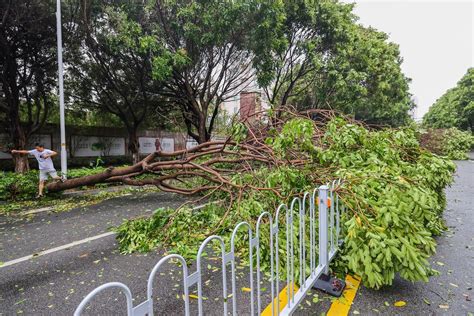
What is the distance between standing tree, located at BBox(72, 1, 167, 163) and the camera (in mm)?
8391

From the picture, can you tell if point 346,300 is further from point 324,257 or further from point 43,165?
point 43,165

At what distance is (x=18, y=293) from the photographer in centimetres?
274

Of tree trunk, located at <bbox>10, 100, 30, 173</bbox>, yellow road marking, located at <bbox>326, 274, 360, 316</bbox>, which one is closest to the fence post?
yellow road marking, located at <bbox>326, 274, 360, 316</bbox>

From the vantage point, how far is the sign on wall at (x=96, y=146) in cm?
1395

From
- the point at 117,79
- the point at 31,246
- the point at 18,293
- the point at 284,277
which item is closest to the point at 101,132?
the point at 117,79

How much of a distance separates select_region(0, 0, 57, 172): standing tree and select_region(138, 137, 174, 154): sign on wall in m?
5.84

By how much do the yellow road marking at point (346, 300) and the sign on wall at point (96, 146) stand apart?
579 inches

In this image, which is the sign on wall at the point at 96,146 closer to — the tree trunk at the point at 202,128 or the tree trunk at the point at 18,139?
the tree trunk at the point at 18,139

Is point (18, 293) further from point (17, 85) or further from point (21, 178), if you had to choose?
point (17, 85)

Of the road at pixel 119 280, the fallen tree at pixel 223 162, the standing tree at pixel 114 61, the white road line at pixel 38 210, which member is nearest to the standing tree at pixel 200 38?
the standing tree at pixel 114 61

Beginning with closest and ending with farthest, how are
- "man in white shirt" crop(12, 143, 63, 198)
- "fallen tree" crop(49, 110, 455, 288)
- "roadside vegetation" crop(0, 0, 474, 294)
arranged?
"fallen tree" crop(49, 110, 455, 288) → "roadside vegetation" crop(0, 0, 474, 294) → "man in white shirt" crop(12, 143, 63, 198)

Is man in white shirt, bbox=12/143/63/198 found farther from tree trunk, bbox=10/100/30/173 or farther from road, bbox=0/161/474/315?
tree trunk, bbox=10/100/30/173

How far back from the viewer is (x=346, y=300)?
2.47 meters

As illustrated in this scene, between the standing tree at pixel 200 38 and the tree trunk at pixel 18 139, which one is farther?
the tree trunk at pixel 18 139
